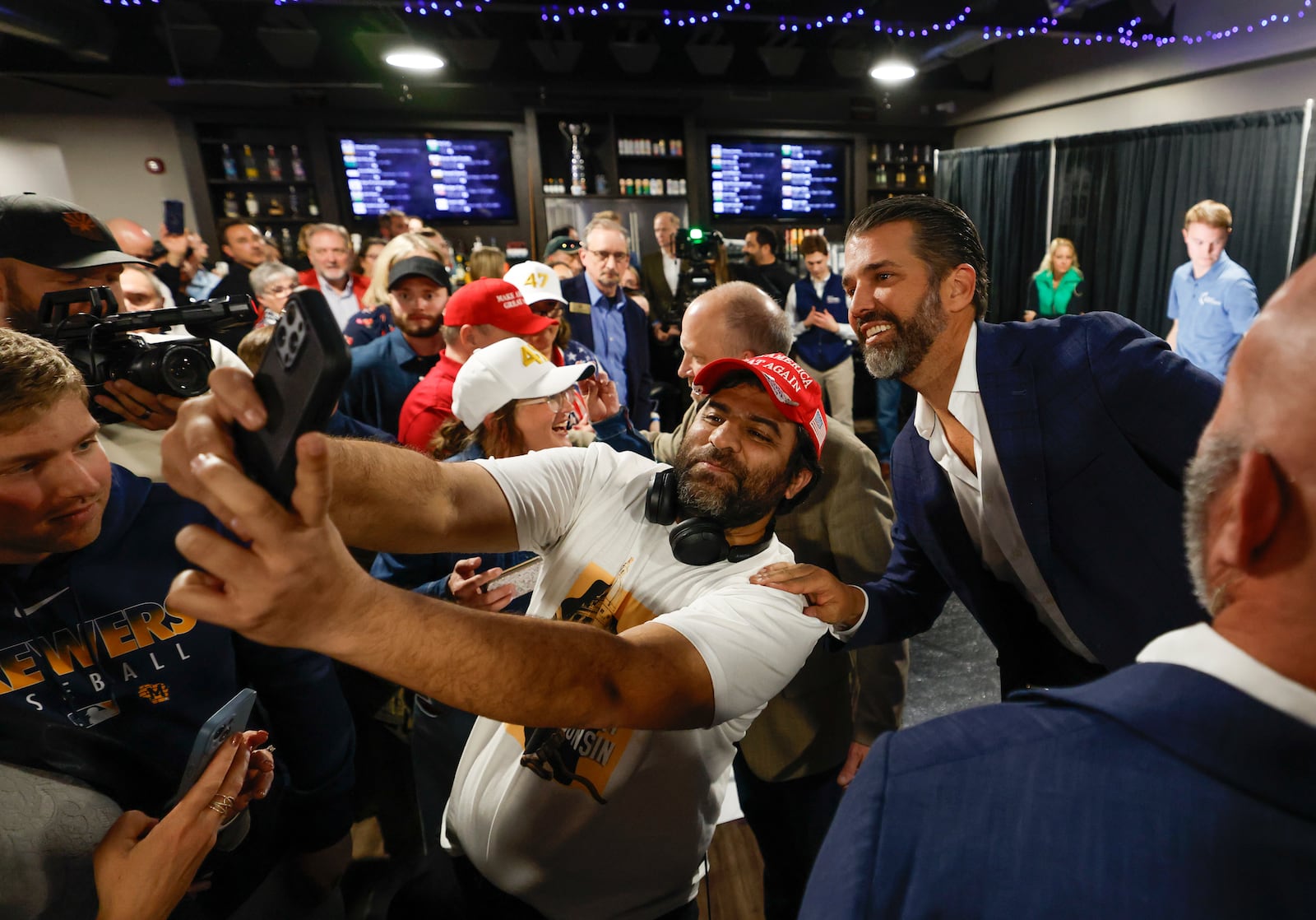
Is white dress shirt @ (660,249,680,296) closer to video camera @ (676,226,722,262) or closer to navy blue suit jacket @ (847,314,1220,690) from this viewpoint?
video camera @ (676,226,722,262)

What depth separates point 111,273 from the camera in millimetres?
1841

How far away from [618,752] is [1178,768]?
767 mm

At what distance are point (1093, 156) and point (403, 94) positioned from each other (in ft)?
22.5

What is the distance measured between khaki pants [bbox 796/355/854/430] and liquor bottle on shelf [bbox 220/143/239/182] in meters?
5.88

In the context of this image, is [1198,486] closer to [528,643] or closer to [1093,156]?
[528,643]

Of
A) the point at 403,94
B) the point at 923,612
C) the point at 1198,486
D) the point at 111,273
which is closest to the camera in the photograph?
the point at 1198,486

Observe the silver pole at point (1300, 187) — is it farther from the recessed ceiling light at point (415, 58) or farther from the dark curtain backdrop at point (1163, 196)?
the recessed ceiling light at point (415, 58)

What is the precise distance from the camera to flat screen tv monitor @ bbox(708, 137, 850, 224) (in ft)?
25.5

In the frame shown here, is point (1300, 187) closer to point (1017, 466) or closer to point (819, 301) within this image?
point (819, 301)

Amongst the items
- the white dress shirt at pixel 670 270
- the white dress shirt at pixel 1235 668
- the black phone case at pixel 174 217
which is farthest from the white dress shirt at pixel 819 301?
the white dress shirt at pixel 1235 668

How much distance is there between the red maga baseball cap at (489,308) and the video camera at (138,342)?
991 millimetres

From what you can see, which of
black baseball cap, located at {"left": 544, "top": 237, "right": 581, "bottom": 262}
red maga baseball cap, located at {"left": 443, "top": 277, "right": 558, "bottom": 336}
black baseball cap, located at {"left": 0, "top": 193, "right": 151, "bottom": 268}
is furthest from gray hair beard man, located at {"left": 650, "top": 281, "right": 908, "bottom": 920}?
black baseball cap, located at {"left": 544, "top": 237, "right": 581, "bottom": 262}

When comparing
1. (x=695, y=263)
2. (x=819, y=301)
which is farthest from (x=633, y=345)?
(x=819, y=301)

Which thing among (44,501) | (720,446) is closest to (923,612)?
(720,446)
